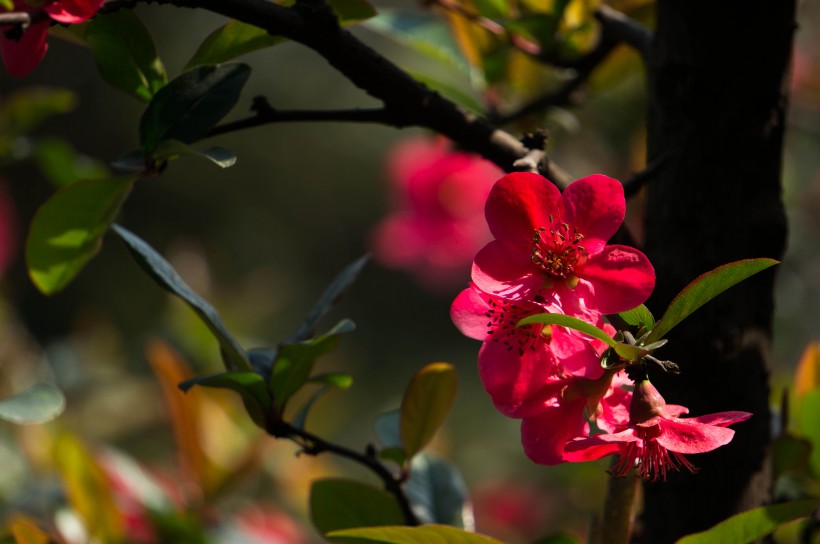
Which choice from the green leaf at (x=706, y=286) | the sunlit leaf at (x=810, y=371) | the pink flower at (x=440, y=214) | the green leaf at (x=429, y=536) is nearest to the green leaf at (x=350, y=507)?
the green leaf at (x=429, y=536)

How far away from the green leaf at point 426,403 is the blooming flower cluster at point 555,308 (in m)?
0.15

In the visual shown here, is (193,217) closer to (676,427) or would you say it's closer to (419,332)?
(419,332)

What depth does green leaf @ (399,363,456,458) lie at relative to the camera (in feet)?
1.86

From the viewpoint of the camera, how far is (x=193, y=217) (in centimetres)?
409

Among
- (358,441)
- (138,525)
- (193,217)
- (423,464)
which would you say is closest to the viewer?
(423,464)

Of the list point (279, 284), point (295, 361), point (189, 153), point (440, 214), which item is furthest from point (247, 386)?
point (279, 284)

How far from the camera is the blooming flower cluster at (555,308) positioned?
1.29 feet

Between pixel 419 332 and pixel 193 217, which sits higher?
pixel 193 217

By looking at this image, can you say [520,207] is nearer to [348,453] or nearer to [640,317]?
[640,317]

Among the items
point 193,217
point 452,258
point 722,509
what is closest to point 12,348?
point 452,258

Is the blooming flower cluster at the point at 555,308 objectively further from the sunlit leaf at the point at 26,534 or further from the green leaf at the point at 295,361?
the sunlit leaf at the point at 26,534

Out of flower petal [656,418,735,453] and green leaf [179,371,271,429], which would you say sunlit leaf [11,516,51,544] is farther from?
flower petal [656,418,735,453]

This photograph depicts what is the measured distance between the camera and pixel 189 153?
1.47 ft

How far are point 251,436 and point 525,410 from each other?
0.87 metres
